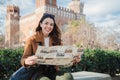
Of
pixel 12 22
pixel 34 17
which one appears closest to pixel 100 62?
pixel 34 17

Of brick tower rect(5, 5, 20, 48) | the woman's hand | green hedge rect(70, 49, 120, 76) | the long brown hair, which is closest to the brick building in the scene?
brick tower rect(5, 5, 20, 48)

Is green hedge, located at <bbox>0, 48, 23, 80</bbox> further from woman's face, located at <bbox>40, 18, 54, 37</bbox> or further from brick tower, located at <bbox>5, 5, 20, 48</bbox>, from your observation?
brick tower, located at <bbox>5, 5, 20, 48</bbox>

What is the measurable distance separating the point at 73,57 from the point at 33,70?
1.50ft

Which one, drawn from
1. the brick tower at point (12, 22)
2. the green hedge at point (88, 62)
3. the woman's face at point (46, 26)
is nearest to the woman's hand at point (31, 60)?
the woman's face at point (46, 26)

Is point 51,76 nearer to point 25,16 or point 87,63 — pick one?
point 87,63

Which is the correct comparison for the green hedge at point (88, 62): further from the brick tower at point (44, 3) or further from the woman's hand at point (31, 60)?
the brick tower at point (44, 3)

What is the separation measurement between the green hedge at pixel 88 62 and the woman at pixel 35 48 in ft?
14.3

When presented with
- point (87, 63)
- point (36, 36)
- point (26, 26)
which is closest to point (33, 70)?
point (36, 36)

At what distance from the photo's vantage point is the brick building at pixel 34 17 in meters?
66.4

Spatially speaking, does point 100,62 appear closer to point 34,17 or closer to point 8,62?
point 8,62

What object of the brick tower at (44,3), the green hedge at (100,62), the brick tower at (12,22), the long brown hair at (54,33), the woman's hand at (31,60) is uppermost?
the brick tower at (44,3)

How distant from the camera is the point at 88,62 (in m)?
10.2

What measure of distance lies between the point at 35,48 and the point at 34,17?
70009mm

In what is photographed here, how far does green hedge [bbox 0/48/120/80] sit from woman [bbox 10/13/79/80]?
14.3ft
